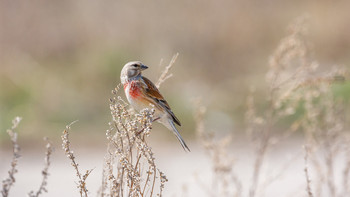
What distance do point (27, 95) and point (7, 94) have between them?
443 mm

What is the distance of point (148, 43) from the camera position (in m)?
12.3

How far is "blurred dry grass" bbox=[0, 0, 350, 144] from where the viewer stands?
1130cm

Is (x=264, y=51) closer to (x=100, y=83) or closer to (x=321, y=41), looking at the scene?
(x=321, y=41)

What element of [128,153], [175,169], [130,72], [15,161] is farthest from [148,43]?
[15,161]

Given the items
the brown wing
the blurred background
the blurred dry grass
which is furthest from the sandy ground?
→ the brown wing

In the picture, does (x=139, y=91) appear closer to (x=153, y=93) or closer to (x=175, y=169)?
(x=153, y=93)

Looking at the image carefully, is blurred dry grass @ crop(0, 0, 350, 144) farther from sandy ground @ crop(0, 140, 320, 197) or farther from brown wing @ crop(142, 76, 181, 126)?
brown wing @ crop(142, 76, 181, 126)

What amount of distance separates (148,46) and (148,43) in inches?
4.5

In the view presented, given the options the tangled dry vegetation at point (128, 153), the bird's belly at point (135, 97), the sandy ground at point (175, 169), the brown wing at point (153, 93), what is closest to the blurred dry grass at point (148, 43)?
the sandy ground at point (175, 169)

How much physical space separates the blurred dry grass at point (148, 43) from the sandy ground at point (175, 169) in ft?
5.62

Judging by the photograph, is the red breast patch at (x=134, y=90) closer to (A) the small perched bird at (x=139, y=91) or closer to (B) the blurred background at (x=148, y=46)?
Result: (A) the small perched bird at (x=139, y=91)

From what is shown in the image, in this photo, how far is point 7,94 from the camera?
442 inches

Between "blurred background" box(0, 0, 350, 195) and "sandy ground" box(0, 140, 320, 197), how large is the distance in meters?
1.42

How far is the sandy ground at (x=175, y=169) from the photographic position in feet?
25.4
